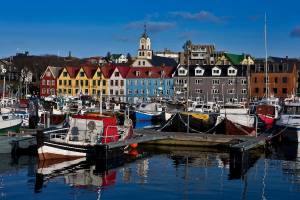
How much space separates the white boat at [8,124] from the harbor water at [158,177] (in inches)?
189

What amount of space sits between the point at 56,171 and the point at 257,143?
43.1 feet

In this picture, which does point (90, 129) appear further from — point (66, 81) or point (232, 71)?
point (66, 81)

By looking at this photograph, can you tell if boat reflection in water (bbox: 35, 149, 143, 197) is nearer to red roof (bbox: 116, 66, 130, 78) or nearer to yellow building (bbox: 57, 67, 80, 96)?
red roof (bbox: 116, 66, 130, 78)

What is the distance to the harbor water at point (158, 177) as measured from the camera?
2295 cm

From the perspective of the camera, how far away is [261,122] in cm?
5109

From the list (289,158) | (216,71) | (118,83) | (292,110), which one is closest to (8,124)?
(289,158)

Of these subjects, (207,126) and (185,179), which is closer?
(185,179)

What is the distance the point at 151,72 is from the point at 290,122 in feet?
216

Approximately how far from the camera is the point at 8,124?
3844cm

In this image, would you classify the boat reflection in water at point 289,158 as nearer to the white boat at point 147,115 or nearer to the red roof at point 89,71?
the white boat at point 147,115

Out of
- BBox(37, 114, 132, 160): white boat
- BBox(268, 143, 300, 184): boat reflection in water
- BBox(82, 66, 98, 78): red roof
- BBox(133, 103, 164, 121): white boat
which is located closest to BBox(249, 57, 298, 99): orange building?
BBox(82, 66, 98, 78): red roof

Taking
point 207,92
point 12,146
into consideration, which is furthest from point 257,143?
point 207,92

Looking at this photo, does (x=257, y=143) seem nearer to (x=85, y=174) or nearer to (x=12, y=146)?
(x=85, y=174)

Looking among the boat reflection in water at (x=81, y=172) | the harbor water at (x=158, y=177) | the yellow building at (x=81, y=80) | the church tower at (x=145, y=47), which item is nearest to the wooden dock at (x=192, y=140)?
the harbor water at (x=158, y=177)
